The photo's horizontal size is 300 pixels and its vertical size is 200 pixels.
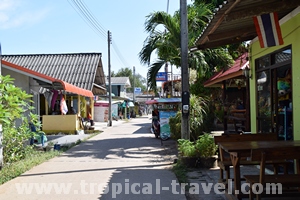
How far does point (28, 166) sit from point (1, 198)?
8.46ft

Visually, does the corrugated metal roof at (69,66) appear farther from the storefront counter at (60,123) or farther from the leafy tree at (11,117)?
the leafy tree at (11,117)

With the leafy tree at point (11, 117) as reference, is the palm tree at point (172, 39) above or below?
above

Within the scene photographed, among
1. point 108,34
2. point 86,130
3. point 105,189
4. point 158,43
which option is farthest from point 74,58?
point 105,189

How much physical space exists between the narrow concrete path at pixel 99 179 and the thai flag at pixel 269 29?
3.21 m

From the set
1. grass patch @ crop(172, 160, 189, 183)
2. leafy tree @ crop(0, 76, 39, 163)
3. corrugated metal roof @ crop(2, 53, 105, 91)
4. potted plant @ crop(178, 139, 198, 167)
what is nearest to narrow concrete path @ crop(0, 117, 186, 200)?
grass patch @ crop(172, 160, 189, 183)

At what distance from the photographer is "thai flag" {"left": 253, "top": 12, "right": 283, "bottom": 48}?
220 inches

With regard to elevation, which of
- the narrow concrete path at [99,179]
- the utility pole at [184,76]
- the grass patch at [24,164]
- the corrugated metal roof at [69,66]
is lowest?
the narrow concrete path at [99,179]

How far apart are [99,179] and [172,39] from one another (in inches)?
268

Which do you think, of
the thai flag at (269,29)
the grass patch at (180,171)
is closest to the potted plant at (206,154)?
the grass patch at (180,171)

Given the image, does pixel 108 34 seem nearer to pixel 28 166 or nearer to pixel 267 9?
pixel 28 166

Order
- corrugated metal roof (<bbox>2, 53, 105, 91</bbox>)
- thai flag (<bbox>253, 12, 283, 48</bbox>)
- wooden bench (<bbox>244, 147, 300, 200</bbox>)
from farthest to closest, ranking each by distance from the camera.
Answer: corrugated metal roof (<bbox>2, 53, 105, 91</bbox>), thai flag (<bbox>253, 12, 283, 48</bbox>), wooden bench (<bbox>244, 147, 300, 200</bbox>)

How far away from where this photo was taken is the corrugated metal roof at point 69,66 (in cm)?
2184

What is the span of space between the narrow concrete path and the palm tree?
12.4ft

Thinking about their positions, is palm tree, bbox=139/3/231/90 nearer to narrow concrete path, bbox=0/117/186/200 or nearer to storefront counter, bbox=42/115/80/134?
narrow concrete path, bbox=0/117/186/200
